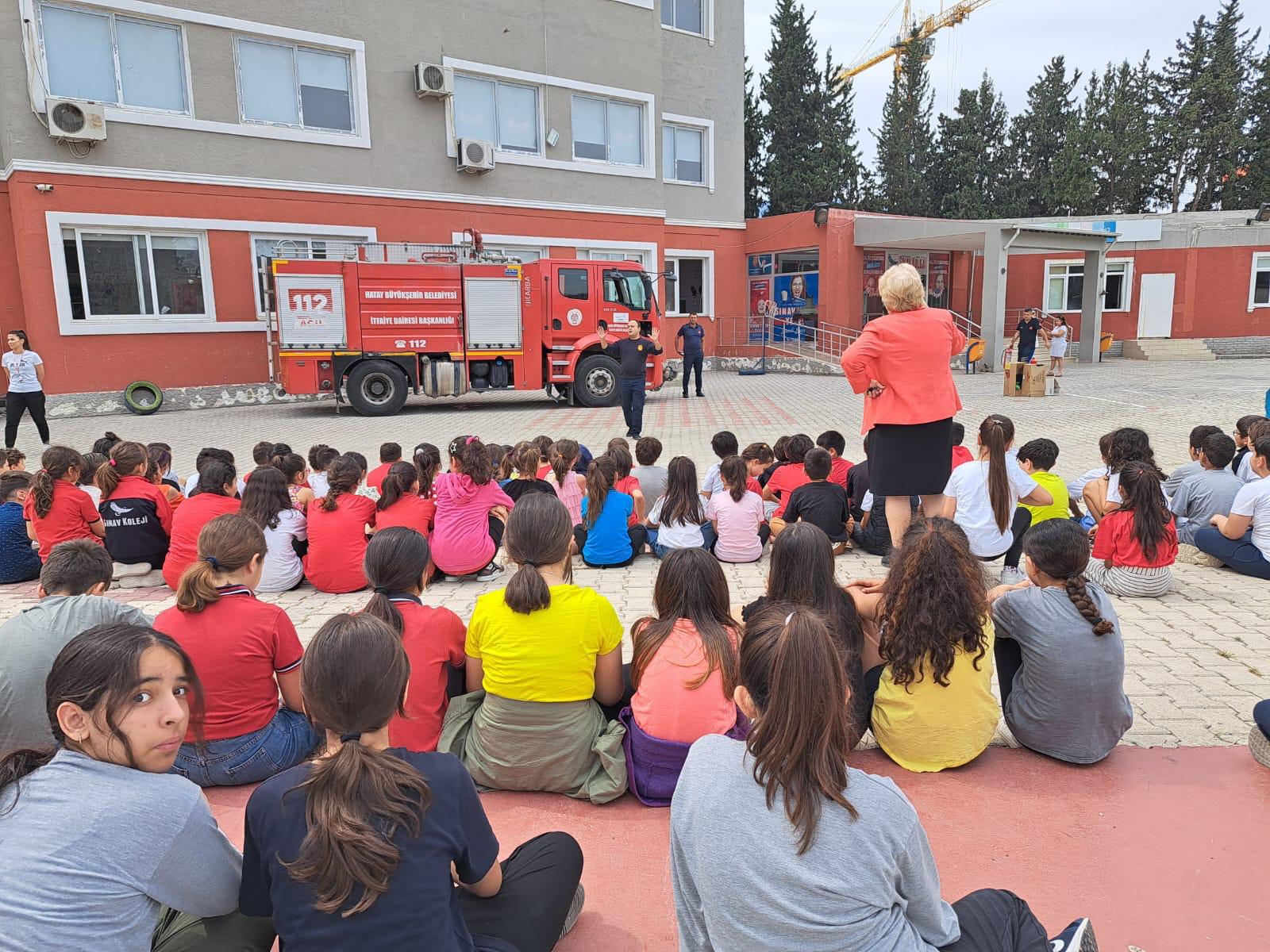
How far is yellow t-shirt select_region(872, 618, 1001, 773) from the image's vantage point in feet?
10.8

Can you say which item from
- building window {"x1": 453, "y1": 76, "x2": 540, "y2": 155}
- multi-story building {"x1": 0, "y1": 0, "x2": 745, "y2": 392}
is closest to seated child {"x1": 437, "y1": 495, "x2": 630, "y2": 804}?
Answer: multi-story building {"x1": 0, "y1": 0, "x2": 745, "y2": 392}

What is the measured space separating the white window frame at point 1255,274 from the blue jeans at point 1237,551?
27.2 meters

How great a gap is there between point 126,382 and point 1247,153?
46.4 meters

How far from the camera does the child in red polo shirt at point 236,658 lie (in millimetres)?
3113

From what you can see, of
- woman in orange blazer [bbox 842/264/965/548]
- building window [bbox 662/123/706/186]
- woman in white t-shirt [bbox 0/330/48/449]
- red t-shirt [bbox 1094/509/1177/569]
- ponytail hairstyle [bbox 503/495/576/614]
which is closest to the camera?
ponytail hairstyle [bbox 503/495/576/614]

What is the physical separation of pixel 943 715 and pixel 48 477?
19.4ft

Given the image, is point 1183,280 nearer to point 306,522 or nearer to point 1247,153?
point 1247,153

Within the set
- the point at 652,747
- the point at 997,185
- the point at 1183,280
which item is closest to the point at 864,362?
the point at 652,747

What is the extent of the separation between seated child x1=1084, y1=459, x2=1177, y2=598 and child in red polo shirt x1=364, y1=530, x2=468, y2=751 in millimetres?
4170

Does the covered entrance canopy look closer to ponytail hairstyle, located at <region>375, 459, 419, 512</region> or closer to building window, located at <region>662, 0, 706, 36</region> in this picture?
building window, located at <region>662, 0, 706, 36</region>

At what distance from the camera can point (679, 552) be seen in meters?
3.17

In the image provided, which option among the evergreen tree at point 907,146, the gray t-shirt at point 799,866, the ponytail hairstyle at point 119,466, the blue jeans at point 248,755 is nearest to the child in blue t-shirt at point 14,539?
the ponytail hairstyle at point 119,466

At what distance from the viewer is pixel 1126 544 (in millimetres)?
5457

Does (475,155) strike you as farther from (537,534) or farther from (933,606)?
(933,606)
